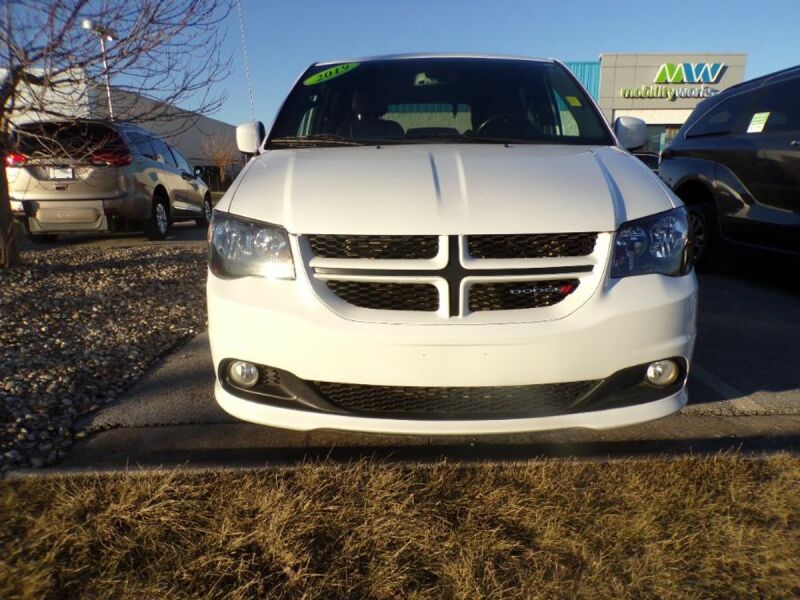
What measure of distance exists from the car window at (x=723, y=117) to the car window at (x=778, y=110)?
0.61 feet

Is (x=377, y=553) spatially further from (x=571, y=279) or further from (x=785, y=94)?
(x=785, y=94)

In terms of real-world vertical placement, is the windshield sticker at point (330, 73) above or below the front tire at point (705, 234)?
above

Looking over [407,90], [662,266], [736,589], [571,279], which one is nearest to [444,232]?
[571,279]

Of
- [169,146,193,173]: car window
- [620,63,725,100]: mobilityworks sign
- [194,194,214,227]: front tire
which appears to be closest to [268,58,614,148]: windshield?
[169,146,193,173]: car window

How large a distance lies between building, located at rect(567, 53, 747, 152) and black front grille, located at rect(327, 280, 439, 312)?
27140 mm

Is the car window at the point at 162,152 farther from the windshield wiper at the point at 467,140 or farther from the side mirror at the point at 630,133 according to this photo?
the side mirror at the point at 630,133

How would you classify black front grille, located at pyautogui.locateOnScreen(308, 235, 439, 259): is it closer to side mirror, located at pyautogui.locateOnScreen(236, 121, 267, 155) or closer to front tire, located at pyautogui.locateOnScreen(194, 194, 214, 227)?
side mirror, located at pyautogui.locateOnScreen(236, 121, 267, 155)

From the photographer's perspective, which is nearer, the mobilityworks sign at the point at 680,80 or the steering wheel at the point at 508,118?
the steering wheel at the point at 508,118

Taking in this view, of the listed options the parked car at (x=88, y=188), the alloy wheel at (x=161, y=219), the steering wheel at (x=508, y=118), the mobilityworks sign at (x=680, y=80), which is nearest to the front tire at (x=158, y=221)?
the alloy wheel at (x=161, y=219)

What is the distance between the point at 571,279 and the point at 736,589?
1.00 metres

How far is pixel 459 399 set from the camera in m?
1.93

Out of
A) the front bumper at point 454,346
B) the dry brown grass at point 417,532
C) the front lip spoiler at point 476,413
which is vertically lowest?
the dry brown grass at point 417,532

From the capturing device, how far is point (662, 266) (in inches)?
80.3

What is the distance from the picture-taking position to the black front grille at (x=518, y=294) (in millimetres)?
1902
